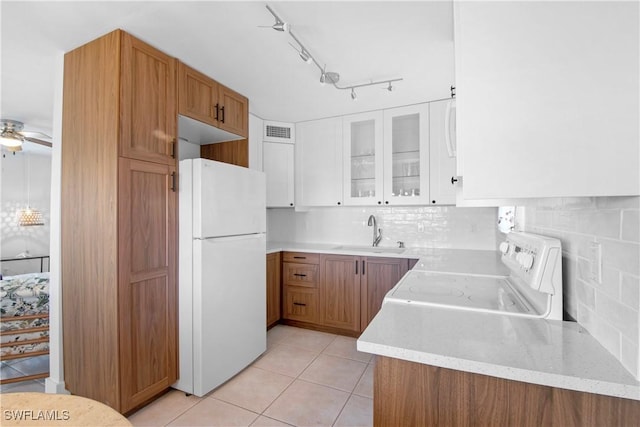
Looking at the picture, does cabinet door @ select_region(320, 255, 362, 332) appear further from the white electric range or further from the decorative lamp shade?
the decorative lamp shade

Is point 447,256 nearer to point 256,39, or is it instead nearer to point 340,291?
point 340,291

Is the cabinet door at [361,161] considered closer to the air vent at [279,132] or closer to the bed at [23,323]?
the air vent at [279,132]

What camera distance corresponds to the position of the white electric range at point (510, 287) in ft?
3.27

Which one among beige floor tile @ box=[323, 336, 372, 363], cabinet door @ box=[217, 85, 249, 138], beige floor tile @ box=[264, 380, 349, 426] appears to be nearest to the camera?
beige floor tile @ box=[264, 380, 349, 426]

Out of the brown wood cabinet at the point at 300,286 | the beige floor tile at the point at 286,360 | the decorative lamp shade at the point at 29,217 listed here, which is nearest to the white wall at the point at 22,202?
the decorative lamp shade at the point at 29,217

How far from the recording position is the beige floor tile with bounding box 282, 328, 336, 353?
2.69 metres

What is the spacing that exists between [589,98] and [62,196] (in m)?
2.65

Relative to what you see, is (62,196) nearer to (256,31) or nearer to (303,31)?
(256,31)

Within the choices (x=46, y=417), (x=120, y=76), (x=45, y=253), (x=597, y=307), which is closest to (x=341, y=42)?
(x=120, y=76)

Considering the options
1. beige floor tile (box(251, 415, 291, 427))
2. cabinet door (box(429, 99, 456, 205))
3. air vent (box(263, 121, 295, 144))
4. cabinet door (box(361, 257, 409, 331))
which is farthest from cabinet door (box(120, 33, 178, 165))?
cabinet door (box(429, 99, 456, 205))

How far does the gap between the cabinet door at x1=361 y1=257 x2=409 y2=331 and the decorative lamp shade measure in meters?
5.28

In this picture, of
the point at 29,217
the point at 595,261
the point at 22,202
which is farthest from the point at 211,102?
the point at 22,202

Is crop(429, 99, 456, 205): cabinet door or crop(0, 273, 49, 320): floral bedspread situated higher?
crop(429, 99, 456, 205): cabinet door

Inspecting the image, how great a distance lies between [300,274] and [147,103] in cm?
207
